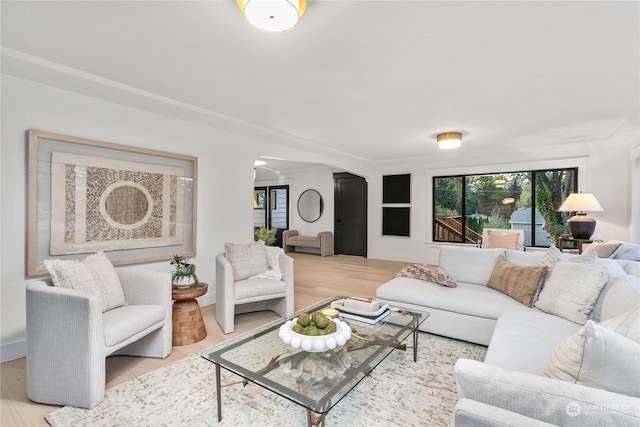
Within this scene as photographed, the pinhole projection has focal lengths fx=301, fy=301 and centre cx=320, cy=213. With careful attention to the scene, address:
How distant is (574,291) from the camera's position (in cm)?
214

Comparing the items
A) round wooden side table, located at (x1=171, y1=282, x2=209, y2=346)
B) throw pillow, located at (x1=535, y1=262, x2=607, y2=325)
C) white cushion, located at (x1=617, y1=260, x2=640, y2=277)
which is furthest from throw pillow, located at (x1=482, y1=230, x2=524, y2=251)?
round wooden side table, located at (x1=171, y1=282, x2=209, y2=346)

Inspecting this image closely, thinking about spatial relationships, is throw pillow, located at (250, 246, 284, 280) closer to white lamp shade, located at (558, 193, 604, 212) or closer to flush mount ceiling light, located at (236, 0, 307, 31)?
flush mount ceiling light, located at (236, 0, 307, 31)

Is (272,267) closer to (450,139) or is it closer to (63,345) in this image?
(63,345)

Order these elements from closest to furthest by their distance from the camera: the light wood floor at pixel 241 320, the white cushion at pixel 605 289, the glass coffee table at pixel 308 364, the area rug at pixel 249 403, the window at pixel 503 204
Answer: the glass coffee table at pixel 308 364
the area rug at pixel 249 403
the light wood floor at pixel 241 320
the white cushion at pixel 605 289
the window at pixel 503 204

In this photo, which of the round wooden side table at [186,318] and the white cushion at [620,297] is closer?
the white cushion at [620,297]

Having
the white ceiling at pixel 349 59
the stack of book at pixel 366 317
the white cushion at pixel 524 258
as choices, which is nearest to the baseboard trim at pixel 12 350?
the white ceiling at pixel 349 59

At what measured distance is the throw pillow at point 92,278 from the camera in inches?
80.4

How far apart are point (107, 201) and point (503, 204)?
6514 millimetres

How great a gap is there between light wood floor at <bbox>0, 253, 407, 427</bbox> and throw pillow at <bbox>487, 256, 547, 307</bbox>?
5.93 feet

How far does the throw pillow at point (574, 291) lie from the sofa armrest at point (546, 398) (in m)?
1.60

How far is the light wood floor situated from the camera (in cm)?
181

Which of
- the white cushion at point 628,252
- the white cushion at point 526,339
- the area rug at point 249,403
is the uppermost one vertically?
the white cushion at point 628,252

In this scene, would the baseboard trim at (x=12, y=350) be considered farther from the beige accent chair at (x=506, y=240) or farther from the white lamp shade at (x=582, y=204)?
the white lamp shade at (x=582, y=204)

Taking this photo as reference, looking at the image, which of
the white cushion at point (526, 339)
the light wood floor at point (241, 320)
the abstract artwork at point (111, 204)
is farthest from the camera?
the abstract artwork at point (111, 204)
